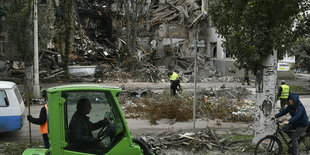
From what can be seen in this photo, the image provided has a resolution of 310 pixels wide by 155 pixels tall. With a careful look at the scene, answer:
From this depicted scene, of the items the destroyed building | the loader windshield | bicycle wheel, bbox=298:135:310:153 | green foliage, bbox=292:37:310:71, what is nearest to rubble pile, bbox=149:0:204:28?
the destroyed building

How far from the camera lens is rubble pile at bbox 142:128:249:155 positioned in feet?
28.7

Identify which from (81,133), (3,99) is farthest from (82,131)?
(3,99)

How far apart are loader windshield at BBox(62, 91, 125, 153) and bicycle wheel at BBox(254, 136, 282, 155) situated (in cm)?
392

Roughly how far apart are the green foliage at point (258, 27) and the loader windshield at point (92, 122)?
14.1 ft

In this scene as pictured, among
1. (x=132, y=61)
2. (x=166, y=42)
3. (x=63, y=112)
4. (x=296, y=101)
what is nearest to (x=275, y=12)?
(x=296, y=101)

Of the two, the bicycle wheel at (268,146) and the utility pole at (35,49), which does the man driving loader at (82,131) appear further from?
the utility pole at (35,49)

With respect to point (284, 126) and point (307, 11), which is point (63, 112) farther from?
point (307, 11)

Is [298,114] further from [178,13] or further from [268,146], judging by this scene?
[178,13]

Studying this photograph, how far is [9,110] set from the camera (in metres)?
9.90

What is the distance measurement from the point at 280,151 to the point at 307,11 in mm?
3934

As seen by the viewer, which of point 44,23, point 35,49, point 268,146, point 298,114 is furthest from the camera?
point 44,23

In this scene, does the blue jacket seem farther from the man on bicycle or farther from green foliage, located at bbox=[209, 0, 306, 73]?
green foliage, located at bbox=[209, 0, 306, 73]

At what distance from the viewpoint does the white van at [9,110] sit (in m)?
9.79

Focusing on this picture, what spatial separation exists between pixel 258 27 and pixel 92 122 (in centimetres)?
508
